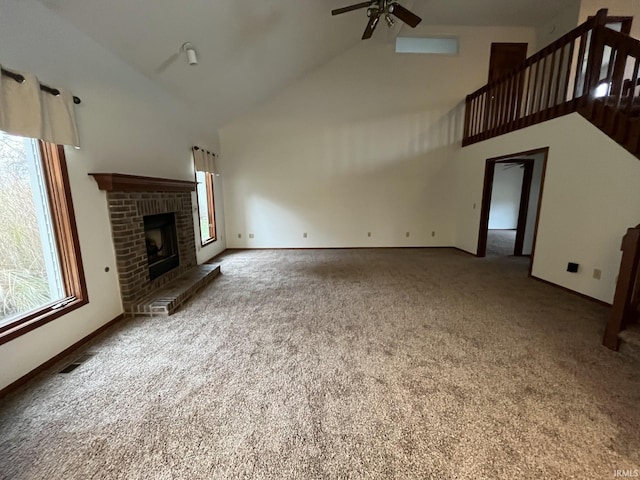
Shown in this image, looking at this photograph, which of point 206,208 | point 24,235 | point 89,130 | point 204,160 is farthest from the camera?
point 206,208

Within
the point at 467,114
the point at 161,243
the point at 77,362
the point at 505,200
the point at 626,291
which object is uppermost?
the point at 467,114

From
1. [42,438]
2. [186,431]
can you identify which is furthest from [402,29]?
[42,438]

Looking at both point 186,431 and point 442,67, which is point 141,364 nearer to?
point 186,431

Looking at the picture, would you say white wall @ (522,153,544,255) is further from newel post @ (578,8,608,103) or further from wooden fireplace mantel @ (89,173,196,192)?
wooden fireplace mantel @ (89,173,196,192)

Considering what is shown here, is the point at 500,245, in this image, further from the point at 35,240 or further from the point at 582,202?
the point at 35,240

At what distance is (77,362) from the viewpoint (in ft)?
6.64

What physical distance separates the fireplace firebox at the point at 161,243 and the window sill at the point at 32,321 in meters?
1.04

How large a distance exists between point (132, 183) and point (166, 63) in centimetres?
151

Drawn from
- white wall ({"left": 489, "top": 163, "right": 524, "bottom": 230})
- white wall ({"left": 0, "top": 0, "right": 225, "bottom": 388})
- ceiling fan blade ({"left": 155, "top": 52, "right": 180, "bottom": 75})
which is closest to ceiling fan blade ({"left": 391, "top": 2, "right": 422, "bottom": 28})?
ceiling fan blade ({"left": 155, "top": 52, "right": 180, "bottom": 75})

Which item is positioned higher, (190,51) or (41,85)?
(190,51)

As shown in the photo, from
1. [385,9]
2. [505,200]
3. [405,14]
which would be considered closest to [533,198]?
[405,14]

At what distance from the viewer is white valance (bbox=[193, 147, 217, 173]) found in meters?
4.39

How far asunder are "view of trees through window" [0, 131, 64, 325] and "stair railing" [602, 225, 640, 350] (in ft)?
14.6

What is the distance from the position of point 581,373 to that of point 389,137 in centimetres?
504
